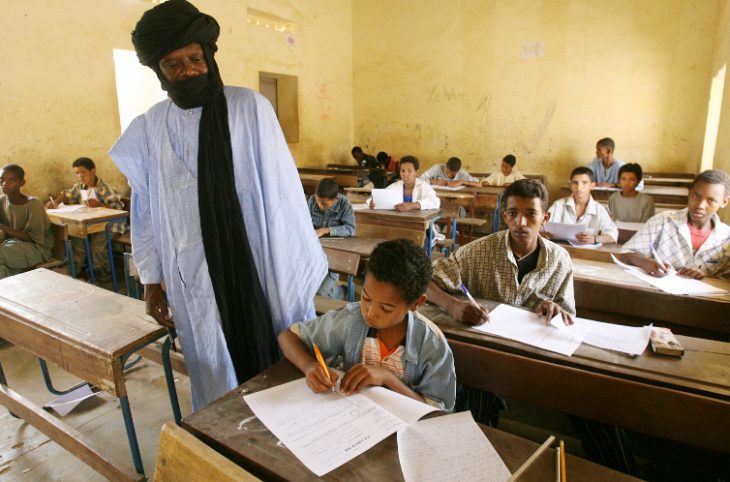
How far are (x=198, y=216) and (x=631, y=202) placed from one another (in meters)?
3.99

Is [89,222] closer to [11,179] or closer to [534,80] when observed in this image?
[11,179]

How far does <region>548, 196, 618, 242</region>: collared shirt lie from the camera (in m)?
3.20

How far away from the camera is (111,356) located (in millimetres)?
1399

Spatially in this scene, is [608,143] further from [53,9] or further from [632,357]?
[53,9]

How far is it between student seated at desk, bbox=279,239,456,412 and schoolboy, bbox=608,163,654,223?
3.60 meters

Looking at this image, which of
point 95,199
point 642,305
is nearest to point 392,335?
point 642,305

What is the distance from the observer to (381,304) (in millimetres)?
1162

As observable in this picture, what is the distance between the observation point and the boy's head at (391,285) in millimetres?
1155

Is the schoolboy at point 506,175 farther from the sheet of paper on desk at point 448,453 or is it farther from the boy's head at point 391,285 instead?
the sheet of paper on desk at point 448,453

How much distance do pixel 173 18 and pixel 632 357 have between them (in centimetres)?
153

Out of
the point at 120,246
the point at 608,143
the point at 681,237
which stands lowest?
the point at 120,246

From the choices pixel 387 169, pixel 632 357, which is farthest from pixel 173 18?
pixel 387 169

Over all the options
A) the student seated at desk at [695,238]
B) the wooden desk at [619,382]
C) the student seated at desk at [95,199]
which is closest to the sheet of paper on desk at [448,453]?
the wooden desk at [619,382]

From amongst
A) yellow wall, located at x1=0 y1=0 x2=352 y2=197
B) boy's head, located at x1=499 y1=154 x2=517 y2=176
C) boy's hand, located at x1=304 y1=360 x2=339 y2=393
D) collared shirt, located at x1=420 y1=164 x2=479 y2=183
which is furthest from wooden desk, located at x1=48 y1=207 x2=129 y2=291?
boy's head, located at x1=499 y1=154 x2=517 y2=176
